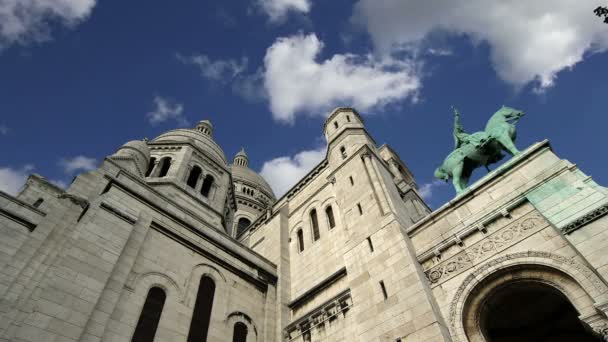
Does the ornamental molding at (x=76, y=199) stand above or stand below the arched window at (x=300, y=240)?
below

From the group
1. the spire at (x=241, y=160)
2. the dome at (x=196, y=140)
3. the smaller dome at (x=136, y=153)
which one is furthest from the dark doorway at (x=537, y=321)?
the spire at (x=241, y=160)

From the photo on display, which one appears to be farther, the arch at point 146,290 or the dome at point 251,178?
the dome at point 251,178

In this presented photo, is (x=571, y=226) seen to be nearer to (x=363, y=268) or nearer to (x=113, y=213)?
(x=363, y=268)

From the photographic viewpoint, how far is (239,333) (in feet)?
46.3

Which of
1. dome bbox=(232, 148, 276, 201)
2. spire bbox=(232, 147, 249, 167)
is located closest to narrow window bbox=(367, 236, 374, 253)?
dome bbox=(232, 148, 276, 201)

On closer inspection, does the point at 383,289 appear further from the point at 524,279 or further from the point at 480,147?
the point at 480,147

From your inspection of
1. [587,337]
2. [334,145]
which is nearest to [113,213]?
[334,145]

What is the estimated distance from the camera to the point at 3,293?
8.91 meters

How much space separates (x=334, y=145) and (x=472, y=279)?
11.5 meters

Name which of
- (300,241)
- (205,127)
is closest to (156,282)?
(300,241)

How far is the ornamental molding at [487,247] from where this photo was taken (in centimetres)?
1034

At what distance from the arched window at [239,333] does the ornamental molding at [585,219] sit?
11416mm

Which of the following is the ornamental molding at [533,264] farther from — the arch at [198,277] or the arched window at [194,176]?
the arched window at [194,176]

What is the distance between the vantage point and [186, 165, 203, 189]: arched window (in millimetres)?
23703
